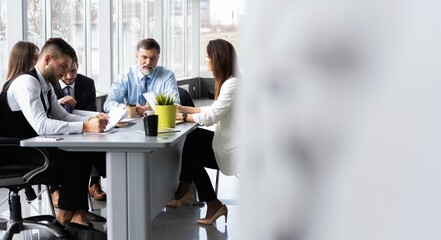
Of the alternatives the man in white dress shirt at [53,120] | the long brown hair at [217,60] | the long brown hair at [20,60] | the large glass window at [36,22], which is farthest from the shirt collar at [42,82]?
the large glass window at [36,22]

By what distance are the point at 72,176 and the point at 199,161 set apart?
3.36 feet

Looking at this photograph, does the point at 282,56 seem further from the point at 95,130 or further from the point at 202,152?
the point at 202,152

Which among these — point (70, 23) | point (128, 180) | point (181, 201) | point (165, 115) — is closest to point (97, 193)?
point (181, 201)

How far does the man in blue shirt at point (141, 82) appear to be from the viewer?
4637mm

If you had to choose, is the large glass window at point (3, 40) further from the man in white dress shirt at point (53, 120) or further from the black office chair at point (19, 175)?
the black office chair at point (19, 175)

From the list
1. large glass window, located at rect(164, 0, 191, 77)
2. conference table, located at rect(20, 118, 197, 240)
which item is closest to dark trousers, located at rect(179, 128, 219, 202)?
conference table, located at rect(20, 118, 197, 240)

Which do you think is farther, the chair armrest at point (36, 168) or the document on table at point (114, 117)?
the document on table at point (114, 117)

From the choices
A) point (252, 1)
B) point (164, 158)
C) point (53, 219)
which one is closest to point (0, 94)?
point (53, 219)

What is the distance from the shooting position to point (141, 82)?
468cm

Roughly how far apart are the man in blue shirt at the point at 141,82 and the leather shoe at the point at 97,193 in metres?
0.73

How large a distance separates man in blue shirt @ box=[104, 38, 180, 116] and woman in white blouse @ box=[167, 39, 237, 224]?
447mm

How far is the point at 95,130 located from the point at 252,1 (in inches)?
124

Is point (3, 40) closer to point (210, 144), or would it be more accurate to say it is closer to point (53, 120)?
point (210, 144)

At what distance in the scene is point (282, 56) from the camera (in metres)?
0.28
